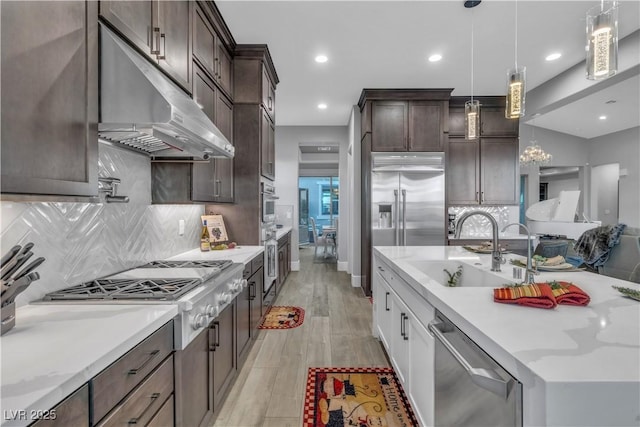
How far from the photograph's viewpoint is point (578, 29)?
2.86m

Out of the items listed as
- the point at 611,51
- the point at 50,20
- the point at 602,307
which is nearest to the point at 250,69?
the point at 50,20

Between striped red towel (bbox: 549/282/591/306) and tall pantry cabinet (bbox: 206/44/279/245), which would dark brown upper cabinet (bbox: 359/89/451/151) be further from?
striped red towel (bbox: 549/282/591/306)

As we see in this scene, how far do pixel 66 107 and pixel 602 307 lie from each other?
2066 mm

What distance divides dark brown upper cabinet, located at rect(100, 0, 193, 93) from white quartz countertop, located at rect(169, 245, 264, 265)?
4.07ft

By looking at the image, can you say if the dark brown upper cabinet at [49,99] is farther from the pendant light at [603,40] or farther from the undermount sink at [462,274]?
the pendant light at [603,40]

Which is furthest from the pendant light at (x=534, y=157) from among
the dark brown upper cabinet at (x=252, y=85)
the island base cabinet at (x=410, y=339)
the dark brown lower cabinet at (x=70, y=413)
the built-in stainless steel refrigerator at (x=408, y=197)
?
the dark brown lower cabinet at (x=70, y=413)

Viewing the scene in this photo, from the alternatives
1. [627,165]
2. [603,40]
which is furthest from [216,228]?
[627,165]

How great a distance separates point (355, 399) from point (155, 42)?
8.17ft

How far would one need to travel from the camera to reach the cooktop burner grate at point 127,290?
1259 millimetres

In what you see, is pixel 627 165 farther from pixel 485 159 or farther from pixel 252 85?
pixel 252 85

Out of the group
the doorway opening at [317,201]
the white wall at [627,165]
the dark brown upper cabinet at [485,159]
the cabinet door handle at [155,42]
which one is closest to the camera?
the cabinet door handle at [155,42]

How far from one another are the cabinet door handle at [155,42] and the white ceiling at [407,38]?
1139 mm

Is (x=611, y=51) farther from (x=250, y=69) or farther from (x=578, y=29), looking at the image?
(x=250, y=69)

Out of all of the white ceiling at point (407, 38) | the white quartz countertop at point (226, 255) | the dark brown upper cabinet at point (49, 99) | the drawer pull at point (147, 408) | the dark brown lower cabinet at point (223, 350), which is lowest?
the dark brown lower cabinet at point (223, 350)
